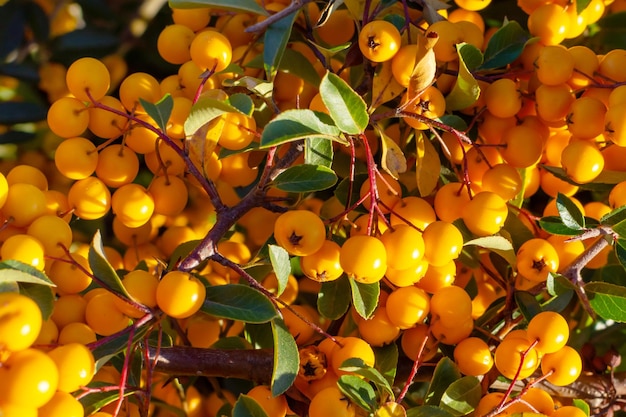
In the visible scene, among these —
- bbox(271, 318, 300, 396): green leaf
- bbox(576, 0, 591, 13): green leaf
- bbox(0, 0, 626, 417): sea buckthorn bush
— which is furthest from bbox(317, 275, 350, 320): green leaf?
bbox(576, 0, 591, 13): green leaf

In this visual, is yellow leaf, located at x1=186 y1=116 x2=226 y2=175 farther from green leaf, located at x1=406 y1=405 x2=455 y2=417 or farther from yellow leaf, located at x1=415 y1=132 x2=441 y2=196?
green leaf, located at x1=406 y1=405 x2=455 y2=417

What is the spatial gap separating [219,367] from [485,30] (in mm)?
793

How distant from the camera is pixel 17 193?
3.41 ft

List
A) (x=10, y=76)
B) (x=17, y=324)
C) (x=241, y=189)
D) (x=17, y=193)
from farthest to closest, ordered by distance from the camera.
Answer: (x=10, y=76) → (x=241, y=189) → (x=17, y=193) → (x=17, y=324)

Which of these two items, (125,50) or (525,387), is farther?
(125,50)

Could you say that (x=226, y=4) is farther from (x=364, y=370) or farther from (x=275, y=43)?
(x=364, y=370)

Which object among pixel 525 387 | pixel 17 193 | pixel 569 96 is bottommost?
pixel 525 387

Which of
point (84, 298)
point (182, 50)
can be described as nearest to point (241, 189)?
point (182, 50)

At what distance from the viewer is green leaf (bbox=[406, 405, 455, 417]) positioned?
39.0 inches

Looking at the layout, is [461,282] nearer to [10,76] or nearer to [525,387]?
[525,387]

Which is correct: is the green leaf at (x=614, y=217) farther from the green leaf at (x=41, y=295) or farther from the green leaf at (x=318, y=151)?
the green leaf at (x=41, y=295)

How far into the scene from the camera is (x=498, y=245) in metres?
1.11

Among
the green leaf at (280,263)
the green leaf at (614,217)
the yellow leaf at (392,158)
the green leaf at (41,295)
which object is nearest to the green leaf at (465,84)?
the yellow leaf at (392,158)

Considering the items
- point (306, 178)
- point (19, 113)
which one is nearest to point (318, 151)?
point (306, 178)
